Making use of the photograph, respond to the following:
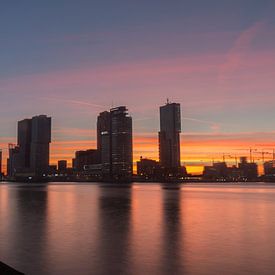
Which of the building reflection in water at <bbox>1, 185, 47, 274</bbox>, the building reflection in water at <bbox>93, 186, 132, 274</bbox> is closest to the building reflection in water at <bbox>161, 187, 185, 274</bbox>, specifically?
the building reflection in water at <bbox>93, 186, 132, 274</bbox>

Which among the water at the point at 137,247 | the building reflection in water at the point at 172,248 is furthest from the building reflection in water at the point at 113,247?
the building reflection in water at the point at 172,248

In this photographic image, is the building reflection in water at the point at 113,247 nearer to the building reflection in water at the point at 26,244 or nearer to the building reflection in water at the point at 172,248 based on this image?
the building reflection in water at the point at 172,248

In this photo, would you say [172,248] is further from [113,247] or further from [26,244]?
[26,244]

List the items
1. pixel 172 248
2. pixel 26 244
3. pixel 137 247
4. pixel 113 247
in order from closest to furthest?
pixel 172 248, pixel 113 247, pixel 137 247, pixel 26 244

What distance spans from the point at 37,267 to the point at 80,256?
13.5 ft

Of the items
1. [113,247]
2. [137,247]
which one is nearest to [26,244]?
[113,247]

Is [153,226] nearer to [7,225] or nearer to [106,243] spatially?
[106,243]

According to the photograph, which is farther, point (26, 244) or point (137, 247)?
point (26, 244)

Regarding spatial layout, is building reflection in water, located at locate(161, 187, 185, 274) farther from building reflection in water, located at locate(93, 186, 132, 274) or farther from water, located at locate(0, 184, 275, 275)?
building reflection in water, located at locate(93, 186, 132, 274)

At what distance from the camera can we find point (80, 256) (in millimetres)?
28000

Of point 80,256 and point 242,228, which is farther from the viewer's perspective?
point 242,228

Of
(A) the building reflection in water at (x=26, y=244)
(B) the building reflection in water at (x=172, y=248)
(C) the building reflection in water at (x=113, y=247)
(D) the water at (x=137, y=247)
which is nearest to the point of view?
(C) the building reflection in water at (x=113, y=247)

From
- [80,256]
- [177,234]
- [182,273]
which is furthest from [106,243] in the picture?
[182,273]

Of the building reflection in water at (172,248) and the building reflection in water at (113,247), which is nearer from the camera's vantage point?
the building reflection in water at (113,247)
